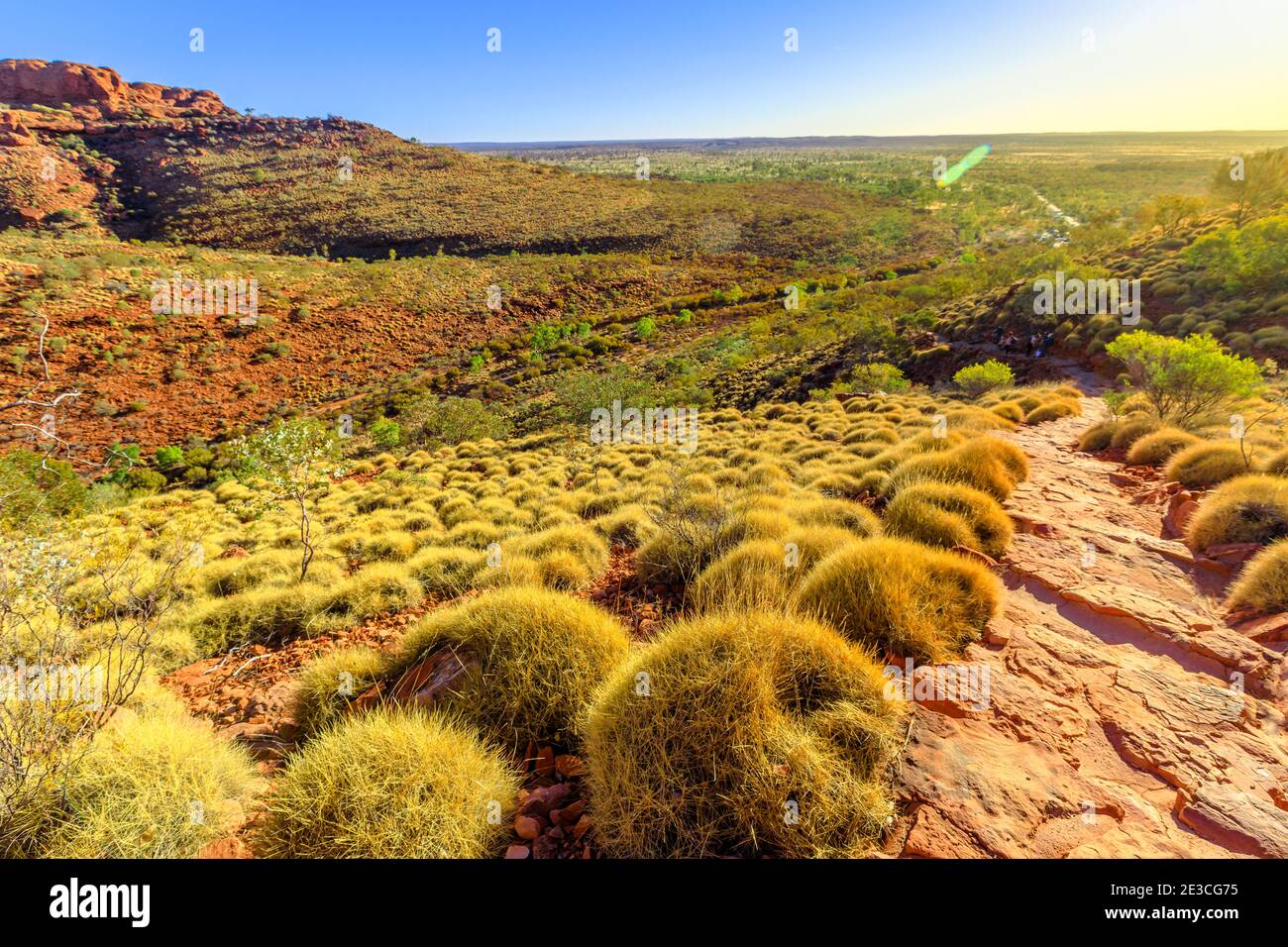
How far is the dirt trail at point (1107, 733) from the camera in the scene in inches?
83.0

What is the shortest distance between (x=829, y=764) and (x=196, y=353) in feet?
122

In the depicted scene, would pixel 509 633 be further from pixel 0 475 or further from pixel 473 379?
pixel 473 379

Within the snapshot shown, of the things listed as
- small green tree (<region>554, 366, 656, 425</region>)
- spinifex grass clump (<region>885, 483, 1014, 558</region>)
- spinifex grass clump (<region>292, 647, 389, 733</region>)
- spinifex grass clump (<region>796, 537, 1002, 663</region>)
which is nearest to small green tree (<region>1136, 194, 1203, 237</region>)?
small green tree (<region>554, 366, 656, 425</region>)

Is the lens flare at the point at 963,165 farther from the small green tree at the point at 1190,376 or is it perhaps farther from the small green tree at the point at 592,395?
the small green tree at the point at 1190,376

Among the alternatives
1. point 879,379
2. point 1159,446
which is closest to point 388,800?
point 1159,446

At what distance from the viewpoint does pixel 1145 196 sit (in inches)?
2324

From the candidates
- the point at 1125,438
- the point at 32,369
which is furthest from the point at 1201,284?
the point at 32,369

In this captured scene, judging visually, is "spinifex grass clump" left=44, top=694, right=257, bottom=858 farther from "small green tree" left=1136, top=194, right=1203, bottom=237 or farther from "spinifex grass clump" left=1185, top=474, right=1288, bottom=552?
"small green tree" left=1136, top=194, right=1203, bottom=237

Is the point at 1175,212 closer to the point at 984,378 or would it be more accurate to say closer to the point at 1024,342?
the point at 1024,342

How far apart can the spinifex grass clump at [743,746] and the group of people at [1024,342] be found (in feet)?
81.3

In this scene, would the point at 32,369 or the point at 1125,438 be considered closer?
the point at 1125,438

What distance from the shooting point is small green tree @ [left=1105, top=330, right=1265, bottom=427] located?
8.45 meters

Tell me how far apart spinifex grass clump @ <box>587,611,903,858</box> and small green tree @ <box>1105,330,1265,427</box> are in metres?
10.7
